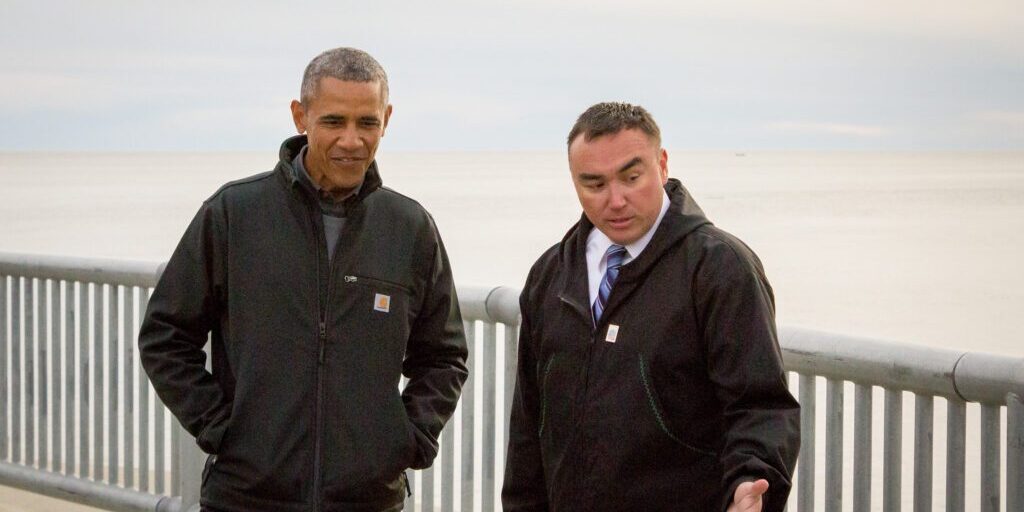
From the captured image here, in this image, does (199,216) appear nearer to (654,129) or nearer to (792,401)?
(654,129)

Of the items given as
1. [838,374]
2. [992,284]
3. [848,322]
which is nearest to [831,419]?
[838,374]

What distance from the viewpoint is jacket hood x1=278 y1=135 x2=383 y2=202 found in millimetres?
3855

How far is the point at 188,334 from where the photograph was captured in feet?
12.8

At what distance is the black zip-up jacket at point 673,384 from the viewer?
3.08m

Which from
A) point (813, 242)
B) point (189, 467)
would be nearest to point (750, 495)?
point (189, 467)

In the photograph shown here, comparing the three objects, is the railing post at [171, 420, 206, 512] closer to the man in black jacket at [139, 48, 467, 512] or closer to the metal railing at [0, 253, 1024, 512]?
the metal railing at [0, 253, 1024, 512]

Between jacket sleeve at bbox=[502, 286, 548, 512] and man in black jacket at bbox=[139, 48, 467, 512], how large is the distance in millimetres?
410

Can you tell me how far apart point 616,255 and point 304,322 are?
3.08ft

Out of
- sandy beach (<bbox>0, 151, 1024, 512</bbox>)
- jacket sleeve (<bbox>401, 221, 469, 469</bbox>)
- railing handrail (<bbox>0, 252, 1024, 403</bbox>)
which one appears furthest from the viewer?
sandy beach (<bbox>0, 151, 1024, 512</bbox>)

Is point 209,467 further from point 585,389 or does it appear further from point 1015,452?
point 1015,452

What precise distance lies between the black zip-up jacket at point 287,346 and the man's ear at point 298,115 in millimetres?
85

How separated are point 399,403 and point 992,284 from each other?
31.2 meters

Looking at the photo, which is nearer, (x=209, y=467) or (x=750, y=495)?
(x=750, y=495)

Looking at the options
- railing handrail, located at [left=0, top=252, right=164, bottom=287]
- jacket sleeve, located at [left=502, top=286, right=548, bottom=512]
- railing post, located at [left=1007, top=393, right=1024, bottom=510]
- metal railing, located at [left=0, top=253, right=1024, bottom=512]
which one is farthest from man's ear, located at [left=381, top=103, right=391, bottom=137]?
railing handrail, located at [left=0, top=252, right=164, bottom=287]
